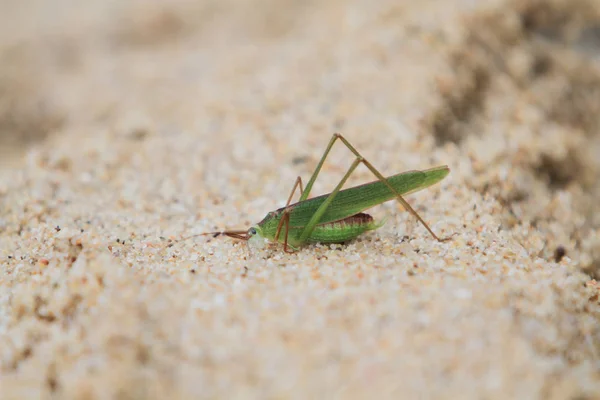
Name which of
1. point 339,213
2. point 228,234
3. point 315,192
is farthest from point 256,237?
point 315,192

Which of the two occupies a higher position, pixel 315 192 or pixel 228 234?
pixel 315 192

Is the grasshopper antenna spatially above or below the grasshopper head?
above

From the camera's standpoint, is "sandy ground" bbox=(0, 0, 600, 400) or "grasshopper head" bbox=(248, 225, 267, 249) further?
"grasshopper head" bbox=(248, 225, 267, 249)

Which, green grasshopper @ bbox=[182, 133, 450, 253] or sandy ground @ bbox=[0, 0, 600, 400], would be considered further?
green grasshopper @ bbox=[182, 133, 450, 253]

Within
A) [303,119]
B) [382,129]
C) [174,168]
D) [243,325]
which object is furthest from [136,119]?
[243,325]

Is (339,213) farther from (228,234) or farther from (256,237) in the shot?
(228,234)
